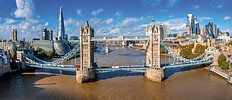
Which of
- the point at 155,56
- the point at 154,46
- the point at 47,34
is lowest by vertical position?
the point at 155,56

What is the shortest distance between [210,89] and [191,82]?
4593mm

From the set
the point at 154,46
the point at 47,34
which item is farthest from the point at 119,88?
the point at 47,34

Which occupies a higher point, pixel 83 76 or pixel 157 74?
pixel 157 74

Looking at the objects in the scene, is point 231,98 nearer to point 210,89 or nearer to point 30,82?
point 210,89

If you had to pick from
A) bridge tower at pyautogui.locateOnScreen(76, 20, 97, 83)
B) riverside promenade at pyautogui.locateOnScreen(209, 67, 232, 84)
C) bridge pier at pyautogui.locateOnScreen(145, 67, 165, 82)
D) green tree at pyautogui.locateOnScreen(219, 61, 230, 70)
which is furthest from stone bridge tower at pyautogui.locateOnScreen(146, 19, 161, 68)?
green tree at pyautogui.locateOnScreen(219, 61, 230, 70)

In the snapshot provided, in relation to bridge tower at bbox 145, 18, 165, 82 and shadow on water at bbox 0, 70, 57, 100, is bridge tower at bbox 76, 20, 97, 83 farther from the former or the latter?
bridge tower at bbox 145, 18, 165, 82

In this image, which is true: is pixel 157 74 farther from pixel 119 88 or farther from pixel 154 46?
pixel 119 88

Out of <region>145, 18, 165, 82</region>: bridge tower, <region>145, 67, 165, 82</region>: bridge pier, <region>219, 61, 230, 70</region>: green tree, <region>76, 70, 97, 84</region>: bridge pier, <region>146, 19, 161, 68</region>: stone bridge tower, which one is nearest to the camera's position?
<region>76, 70, 97, 84</region>: bridge pier

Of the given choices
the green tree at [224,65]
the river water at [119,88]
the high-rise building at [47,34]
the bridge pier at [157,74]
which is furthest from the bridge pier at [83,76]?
the high-rise building at [47,34]

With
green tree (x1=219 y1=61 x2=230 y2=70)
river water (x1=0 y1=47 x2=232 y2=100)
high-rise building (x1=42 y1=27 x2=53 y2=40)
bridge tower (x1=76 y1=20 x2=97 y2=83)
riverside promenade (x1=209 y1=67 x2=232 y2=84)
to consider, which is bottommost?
river water (x1=0 y1=47 x2=232 y2=100)

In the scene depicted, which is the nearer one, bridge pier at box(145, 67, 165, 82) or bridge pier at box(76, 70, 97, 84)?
bridge pier at box(76, 70, 97, 84)

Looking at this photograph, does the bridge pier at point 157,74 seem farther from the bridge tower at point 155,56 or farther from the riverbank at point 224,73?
the riverbank at point 224,73

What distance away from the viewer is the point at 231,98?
968 inches

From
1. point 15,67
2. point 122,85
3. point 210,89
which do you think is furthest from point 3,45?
point 210,89
